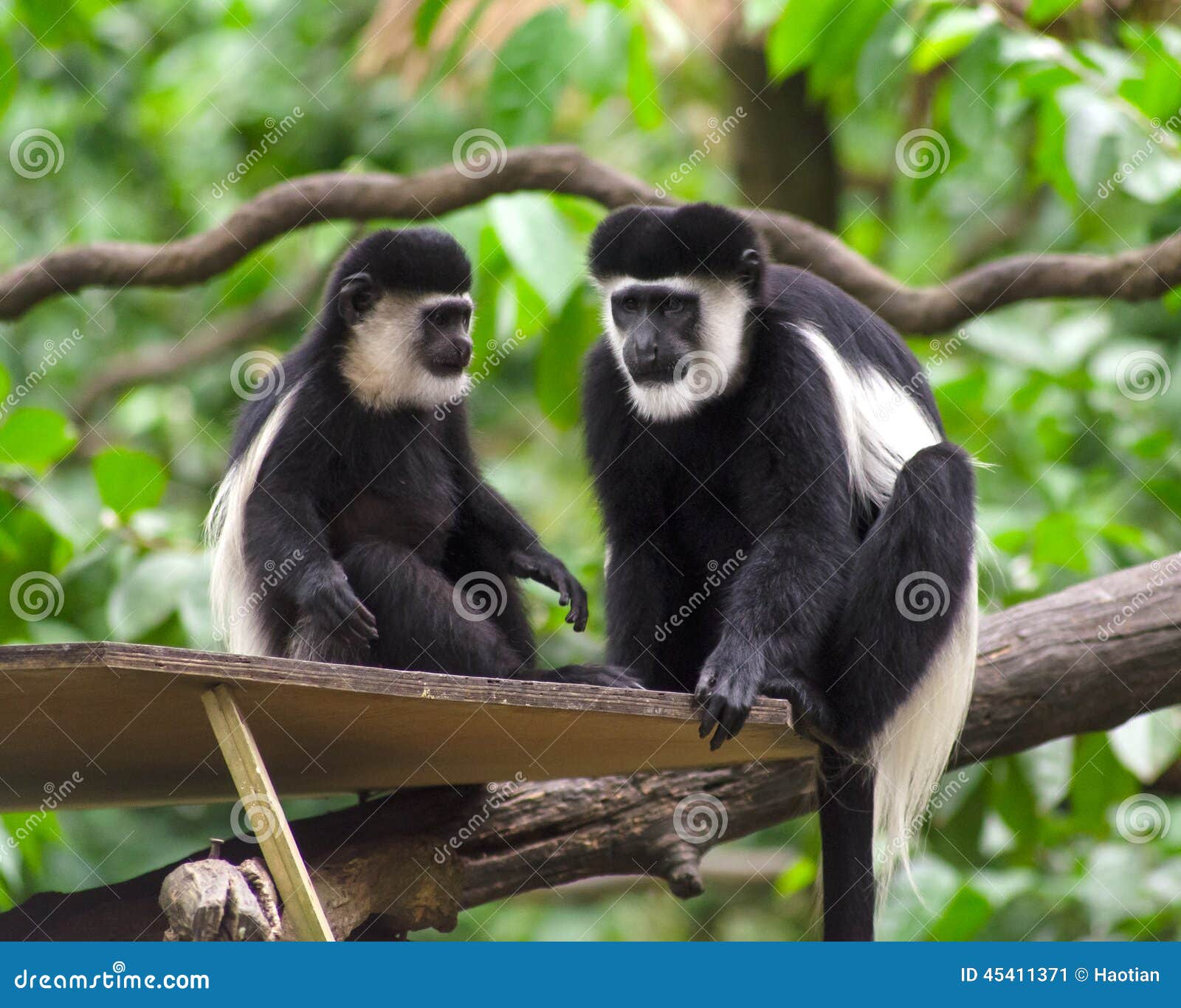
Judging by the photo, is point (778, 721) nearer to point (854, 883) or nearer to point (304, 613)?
point (854, 883)

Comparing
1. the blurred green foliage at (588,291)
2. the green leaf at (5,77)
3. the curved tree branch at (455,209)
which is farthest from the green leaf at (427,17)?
the green leaf at (5,77)

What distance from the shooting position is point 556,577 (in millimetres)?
2316

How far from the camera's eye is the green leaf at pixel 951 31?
2938 mm

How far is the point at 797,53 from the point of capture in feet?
10.1

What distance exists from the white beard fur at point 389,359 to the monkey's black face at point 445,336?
1 cm

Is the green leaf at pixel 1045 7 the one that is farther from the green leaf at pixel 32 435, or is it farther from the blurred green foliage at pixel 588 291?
the green leaf at pixel 32 435

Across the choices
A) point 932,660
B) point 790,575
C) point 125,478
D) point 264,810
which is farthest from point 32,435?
point 932,660

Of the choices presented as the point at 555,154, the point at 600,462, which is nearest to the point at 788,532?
the point at 600,462

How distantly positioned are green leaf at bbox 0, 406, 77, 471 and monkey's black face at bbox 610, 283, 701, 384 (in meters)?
1.23

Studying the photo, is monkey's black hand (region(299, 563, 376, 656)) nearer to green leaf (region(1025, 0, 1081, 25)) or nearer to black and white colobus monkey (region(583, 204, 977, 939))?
black and white colobus monkey (region(583, 204, 977, 939))

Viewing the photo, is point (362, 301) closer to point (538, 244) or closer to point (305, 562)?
point (305, 562)

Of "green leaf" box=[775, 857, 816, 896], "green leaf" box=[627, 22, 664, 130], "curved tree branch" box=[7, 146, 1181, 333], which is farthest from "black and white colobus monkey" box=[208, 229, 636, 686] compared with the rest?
"green leaf" box=[775, 857, 816, 896]

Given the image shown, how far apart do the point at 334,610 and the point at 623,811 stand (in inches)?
34.9

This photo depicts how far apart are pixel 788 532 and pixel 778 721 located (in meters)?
0.37
